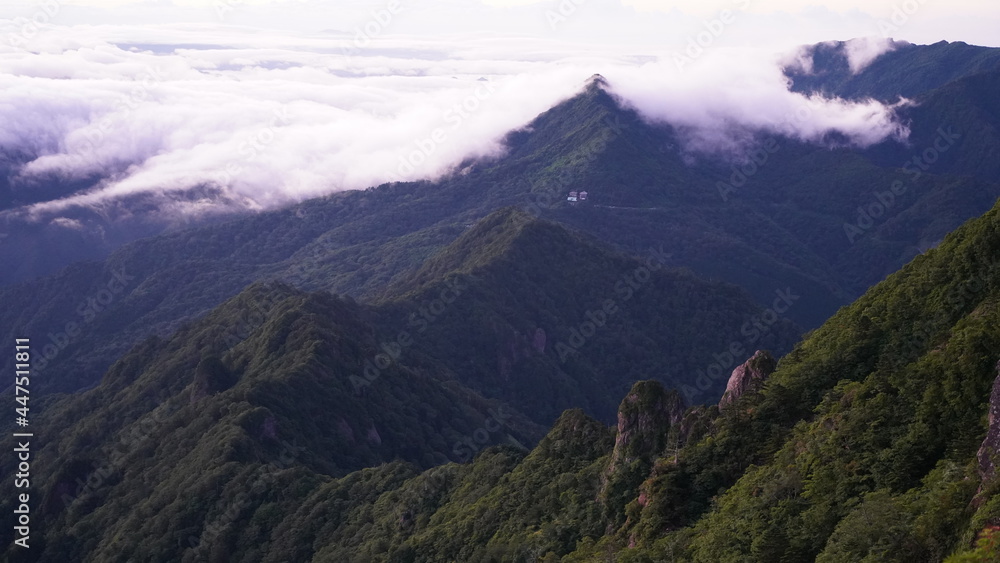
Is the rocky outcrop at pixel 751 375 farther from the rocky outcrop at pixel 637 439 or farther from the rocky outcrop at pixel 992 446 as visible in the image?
the rocky outcrop at pixel 992 446

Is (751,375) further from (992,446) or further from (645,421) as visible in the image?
(992,446)

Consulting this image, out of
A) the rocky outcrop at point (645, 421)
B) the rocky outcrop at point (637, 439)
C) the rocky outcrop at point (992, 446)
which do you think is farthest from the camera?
the rocky outcrop at point (645, 421)

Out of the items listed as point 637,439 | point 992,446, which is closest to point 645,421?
point 637,439

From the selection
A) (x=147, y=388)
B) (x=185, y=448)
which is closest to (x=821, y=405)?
Result: (x=185, y=448)

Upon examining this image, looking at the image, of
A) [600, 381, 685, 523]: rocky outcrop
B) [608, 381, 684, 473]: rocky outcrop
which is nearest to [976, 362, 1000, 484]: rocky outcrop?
[600, 381, 685, 523]: rocky outcrop

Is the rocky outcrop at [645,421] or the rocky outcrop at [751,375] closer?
the rocky outcrop at [751,375]

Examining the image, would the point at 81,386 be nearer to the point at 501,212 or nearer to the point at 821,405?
the point at 501,212

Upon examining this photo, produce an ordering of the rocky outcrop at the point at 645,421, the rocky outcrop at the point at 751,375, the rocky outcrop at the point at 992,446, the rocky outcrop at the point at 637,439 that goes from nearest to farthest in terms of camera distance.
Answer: the rocky outcrop at the point at 992,446 → the rocky outcrop at the point at 751,375 → the rocky outcrop at the point at 637,439 → the rocky outcrop at the point at 645,421

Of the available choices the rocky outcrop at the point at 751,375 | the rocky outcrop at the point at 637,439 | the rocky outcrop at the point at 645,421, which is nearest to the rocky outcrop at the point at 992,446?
the rocky outcrop at the point at 751,375

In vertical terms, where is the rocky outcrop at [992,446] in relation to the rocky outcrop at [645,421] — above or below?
above
